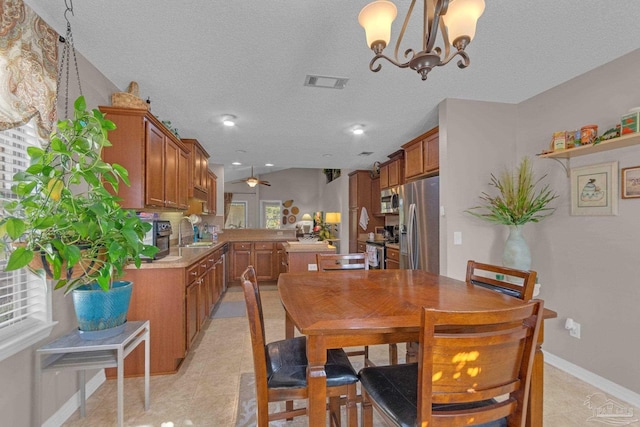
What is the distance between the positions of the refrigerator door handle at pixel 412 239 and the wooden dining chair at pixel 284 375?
2098 mm

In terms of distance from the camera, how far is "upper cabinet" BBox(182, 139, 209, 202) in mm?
3857

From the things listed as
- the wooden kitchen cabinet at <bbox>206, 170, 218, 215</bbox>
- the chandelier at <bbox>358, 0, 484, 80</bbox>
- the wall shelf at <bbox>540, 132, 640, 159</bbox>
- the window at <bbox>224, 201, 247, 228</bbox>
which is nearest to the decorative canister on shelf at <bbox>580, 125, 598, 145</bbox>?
the wall shelf at <bbox>540, 132, 640, 159</bbox>

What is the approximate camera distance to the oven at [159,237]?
102 inches

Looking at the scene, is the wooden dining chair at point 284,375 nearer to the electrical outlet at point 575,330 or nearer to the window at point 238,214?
the electrical outlet at point 575,330

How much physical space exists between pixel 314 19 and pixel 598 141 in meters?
2.11

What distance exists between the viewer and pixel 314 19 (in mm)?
1718

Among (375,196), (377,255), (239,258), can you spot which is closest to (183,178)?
(239,258)

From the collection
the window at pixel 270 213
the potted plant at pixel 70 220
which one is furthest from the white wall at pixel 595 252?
the window at pixel 270 213

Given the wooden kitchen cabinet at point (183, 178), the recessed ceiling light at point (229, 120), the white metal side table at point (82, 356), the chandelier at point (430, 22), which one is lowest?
the white metal side table at point (82, 356)

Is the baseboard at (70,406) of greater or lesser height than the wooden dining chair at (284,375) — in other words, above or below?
below

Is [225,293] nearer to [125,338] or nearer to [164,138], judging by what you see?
[164,138]

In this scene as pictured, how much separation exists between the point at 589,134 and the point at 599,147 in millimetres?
120

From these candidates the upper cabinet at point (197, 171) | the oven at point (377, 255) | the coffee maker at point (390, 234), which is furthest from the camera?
the coffee maker at point (390, 234)

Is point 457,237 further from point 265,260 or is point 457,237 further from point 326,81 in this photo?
point 265,260
